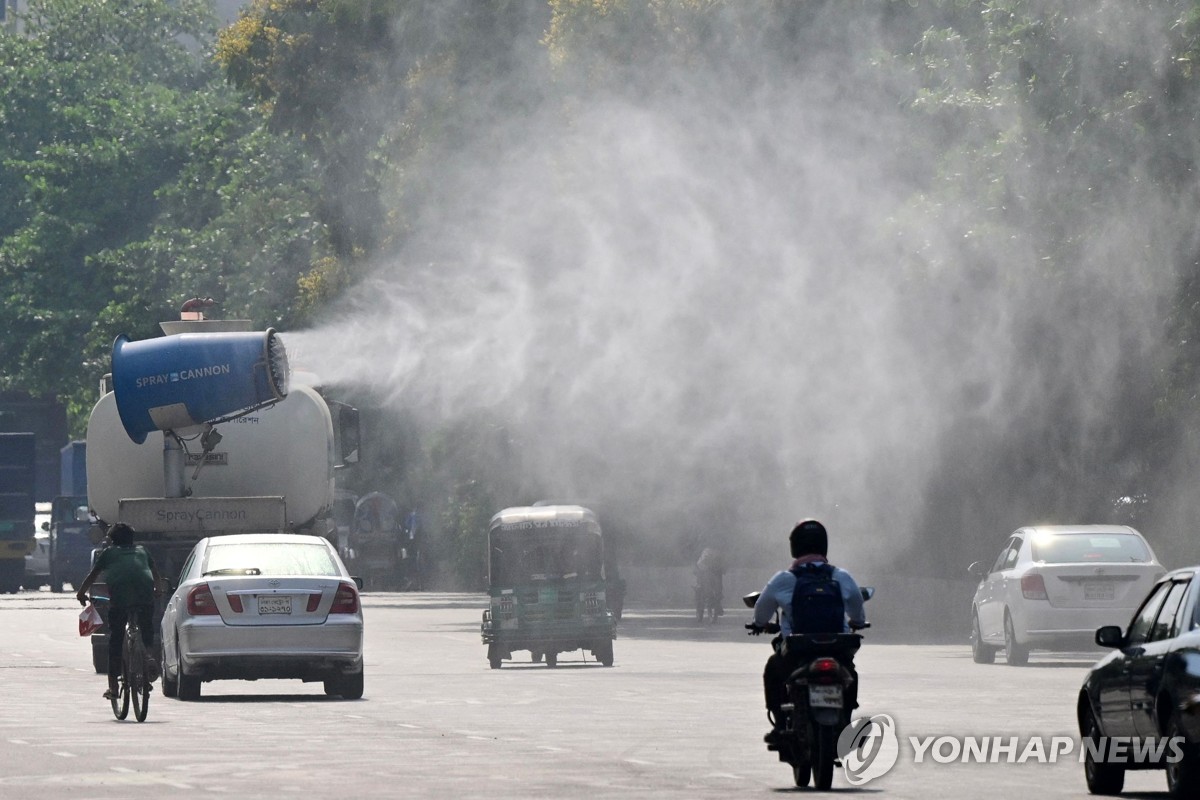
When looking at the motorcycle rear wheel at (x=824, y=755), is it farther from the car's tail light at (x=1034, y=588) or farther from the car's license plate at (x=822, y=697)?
the car's tail light at (x=1034, y=588)

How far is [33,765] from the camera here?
1644cm

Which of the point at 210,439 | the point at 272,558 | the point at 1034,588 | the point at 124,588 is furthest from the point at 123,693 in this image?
the point at 1034,588

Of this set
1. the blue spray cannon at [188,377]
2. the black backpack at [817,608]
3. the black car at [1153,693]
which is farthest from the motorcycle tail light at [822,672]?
the blue spray cannon at [188,377]

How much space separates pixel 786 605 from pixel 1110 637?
71.6 inches

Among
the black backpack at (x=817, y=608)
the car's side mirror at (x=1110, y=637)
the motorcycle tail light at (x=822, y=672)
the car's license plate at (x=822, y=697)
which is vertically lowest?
the car's license plate at (x=822, y=697)

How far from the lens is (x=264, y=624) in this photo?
23.1 meters

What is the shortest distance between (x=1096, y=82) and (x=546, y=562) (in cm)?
905

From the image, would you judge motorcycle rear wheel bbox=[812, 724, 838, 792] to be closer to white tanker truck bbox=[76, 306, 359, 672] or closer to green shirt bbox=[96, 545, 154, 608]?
green shirt bbox=[96, 545, 154, 608]

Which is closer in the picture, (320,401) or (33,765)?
(33,765)

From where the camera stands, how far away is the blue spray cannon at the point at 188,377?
29.2 metres

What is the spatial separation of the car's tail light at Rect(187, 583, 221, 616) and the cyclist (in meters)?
1.03

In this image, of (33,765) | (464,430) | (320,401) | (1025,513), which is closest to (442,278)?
(464,430)

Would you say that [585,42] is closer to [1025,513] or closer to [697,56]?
[697,56]

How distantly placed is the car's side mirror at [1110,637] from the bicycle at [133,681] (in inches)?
352
